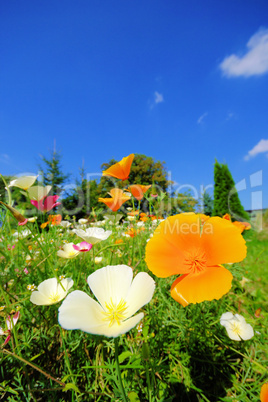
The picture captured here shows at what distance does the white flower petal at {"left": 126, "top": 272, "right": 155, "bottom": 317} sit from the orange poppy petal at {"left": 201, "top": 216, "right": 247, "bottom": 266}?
0.58ft

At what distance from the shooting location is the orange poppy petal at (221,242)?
0.47m

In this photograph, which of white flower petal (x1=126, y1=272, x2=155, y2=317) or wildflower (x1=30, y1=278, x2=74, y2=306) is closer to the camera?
white flower petal (x1=126, y1=272, x2=155, y2=317)

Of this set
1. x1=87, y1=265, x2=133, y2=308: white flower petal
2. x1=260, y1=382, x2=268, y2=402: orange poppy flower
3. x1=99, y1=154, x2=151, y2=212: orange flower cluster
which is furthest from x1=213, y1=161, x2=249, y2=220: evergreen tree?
x1=87, y1=265, x2=133, y2=308: white flower petal

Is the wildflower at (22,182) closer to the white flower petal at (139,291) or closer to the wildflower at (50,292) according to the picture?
the wildflower at (50,292)

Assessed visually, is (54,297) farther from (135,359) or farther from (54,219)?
(54,219)

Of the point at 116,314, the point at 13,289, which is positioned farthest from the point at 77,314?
the point at 13,289

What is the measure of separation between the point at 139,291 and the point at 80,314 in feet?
0.37

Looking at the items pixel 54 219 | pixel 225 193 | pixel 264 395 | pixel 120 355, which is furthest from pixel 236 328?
pixel 225 193

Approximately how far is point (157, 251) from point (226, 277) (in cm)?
16

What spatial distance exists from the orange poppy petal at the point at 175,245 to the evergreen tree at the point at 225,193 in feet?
22.8

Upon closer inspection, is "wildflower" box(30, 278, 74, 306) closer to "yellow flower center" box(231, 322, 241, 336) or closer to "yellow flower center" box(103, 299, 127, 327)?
"yellow flower center" box(103, 299, 127, 327)

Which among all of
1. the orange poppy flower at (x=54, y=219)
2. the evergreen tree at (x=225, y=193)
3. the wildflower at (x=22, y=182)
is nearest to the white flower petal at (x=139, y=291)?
the wildflower at (x=22, y=182)

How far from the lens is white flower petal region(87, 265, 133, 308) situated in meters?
0.44

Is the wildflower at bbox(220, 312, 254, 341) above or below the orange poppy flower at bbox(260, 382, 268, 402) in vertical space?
below
